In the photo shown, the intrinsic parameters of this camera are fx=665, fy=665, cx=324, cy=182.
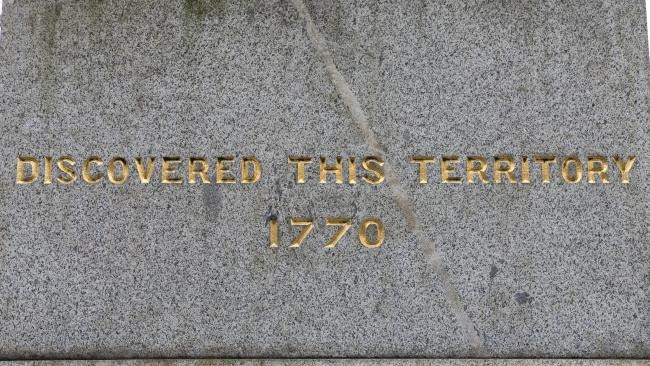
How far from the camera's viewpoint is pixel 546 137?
3066mm

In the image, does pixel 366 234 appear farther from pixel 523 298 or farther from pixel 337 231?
pixel 523 298

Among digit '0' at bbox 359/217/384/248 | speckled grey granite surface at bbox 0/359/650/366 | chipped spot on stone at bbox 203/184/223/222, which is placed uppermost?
chipped spot on stone at bbox 203/184/223/222

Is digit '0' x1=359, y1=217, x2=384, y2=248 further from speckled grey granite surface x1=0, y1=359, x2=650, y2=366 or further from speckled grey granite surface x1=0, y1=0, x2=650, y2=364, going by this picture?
speckled grey granite surface x1=0, y1=359, x2=650, y2=366

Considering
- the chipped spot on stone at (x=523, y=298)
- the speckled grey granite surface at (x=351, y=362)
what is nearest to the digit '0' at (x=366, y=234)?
the speckled grey granite surface at (x=351, y=362)

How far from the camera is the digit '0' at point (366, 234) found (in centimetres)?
300

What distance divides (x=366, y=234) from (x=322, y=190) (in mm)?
284

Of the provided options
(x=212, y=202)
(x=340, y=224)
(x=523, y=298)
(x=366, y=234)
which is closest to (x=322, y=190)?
(x=340, y=224)

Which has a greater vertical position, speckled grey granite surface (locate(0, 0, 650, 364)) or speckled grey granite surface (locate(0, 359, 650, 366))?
speckled grey granite surface (locate(0, 0, 650, 364))

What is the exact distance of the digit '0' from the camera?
3.00m

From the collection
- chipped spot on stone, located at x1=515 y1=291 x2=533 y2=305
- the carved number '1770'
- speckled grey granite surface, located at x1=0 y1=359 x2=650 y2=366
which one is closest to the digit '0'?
the carved number '1770'

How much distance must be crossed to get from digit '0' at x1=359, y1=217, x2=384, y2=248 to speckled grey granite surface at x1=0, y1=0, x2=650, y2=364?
3cm

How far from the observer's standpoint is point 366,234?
301 cm

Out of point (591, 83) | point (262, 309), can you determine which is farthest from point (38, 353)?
point (591, 83)

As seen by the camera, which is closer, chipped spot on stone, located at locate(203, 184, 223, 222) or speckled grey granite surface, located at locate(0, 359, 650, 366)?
speckled grey granite surface, located at locate(0, 359, 650, 366)
